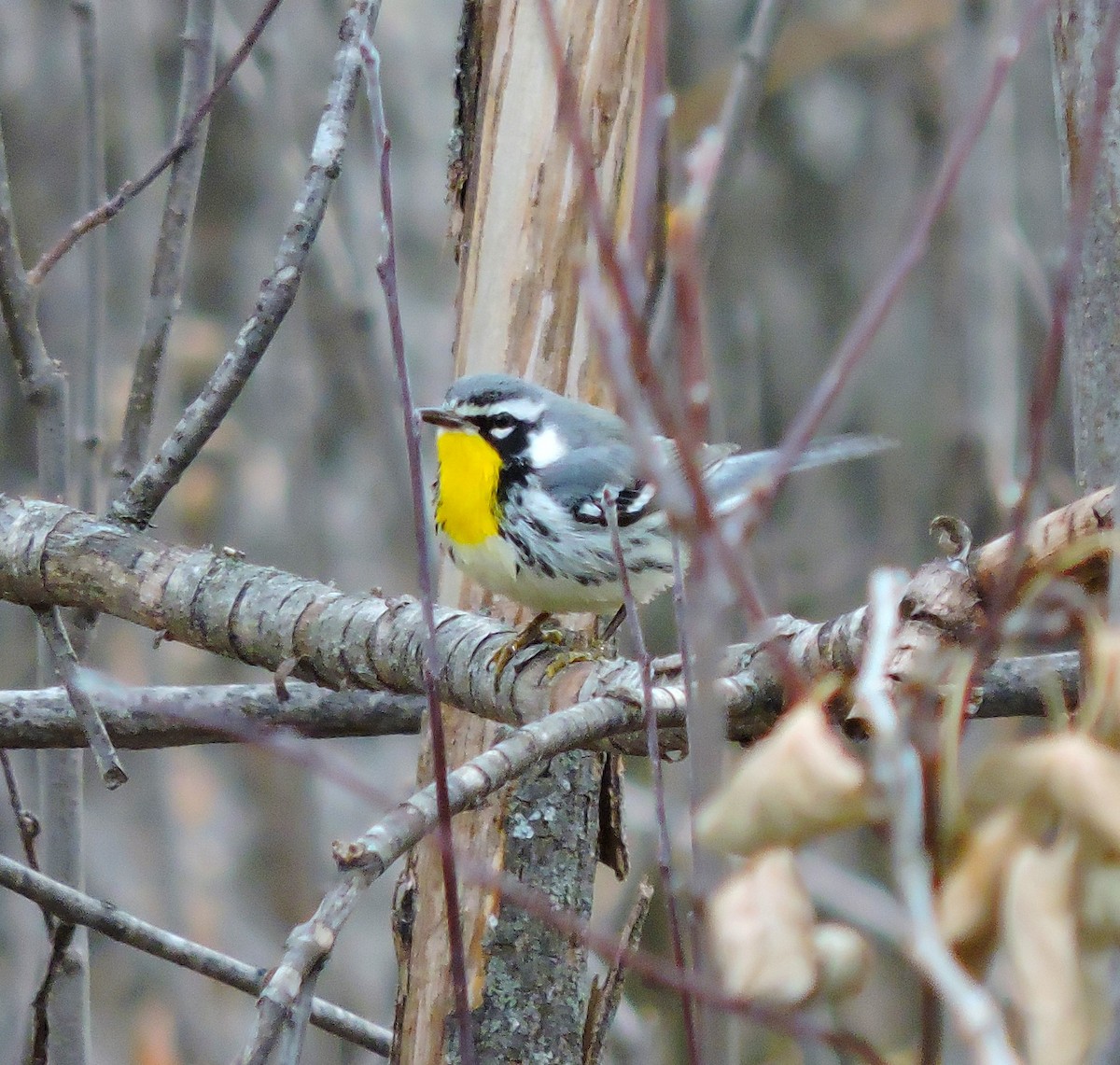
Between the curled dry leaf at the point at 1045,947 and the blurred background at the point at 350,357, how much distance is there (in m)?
3.98

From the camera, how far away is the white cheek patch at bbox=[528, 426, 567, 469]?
2637 mm

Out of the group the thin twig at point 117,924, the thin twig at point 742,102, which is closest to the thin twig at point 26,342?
the thin twig at point 117,924

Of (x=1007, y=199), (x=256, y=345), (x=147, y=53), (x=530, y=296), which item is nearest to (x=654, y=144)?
(x=256, y=345)

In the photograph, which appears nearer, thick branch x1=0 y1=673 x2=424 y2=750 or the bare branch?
the bare branch

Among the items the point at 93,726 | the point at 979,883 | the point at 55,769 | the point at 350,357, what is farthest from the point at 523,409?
the point at 350,357

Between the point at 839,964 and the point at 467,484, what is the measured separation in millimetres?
2147

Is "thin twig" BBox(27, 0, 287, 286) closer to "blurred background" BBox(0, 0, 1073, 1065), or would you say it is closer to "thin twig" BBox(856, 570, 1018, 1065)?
"thin twig" BBox(856, 570, 1018, 1065)

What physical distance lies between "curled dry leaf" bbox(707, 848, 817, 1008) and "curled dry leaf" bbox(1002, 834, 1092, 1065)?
0.29 feet

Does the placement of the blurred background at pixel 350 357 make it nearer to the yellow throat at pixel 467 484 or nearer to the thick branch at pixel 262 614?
A: the yellow throat at pixel 467 484

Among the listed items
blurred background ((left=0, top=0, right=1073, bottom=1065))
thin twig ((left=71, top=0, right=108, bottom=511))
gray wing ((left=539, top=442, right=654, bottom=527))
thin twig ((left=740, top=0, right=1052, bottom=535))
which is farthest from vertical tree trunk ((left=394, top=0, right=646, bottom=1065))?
blurred background ((left=0, top=0, right=1073, bottom=1065))

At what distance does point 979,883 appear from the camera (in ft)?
2.03

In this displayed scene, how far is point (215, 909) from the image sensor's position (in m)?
5.79

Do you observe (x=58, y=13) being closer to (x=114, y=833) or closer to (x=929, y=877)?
(x=114, y=833)

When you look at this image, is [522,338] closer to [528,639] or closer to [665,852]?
[528,639]
